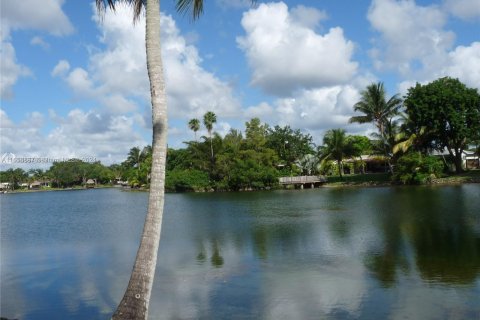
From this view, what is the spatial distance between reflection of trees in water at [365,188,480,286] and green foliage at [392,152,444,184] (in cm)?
2371

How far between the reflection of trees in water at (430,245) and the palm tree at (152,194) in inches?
290

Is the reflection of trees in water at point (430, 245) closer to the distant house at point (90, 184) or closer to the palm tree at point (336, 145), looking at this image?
the palm tree at point (336, 145)

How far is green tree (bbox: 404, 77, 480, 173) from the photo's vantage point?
51.2 meters

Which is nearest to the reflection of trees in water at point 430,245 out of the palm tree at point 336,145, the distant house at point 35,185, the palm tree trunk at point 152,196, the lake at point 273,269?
the lake at point 273,269

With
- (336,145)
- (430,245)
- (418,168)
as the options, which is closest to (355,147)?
(336,145)

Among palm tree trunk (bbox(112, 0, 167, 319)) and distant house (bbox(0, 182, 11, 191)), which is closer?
palm tree trunk (bbox(112, 0, 167, 319))

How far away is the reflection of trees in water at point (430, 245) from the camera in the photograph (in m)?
13.5

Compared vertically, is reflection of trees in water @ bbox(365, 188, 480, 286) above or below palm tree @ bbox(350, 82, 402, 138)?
below

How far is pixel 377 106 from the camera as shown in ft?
191

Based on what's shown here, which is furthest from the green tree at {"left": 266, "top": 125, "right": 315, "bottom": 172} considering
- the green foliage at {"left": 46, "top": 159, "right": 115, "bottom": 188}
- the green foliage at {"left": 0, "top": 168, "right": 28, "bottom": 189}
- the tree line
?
the green foliage at {"left": 0, "top": 168, "right": 28, "bottom": 189}

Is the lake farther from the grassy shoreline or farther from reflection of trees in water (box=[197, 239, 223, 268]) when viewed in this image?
the grassy shoreline

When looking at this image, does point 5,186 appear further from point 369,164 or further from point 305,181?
point 305,181

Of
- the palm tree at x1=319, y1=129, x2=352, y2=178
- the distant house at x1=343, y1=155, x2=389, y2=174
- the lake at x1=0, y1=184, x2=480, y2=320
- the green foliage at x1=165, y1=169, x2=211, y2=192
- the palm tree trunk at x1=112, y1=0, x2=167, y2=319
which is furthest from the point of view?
the distant house at x1=343, y1=155, x2=389, y2=174

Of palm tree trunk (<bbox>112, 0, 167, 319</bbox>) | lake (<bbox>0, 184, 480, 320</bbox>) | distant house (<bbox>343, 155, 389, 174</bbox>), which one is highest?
distant house (<bbox>343, 155, 389, 174</bbox>)
